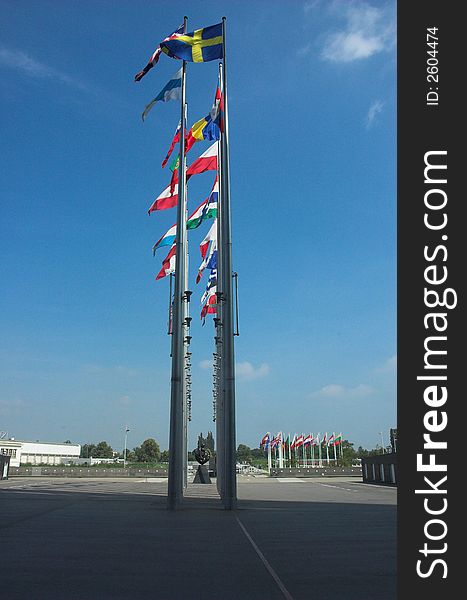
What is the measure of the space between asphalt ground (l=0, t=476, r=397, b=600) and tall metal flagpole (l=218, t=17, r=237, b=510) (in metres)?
1.88

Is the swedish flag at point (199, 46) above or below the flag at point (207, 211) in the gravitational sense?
above

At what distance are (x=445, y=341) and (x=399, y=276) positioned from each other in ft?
1.95

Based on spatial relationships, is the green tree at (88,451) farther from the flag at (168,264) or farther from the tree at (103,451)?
the flag at (168,264)

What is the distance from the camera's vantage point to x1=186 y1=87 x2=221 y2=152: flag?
68.1 ft

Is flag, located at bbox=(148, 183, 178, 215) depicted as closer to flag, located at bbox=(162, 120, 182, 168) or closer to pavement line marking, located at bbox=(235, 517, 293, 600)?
flag, located at bbox=(162, 120, 182, 168)

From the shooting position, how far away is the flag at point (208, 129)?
20766 mm

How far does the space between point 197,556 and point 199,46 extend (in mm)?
16675

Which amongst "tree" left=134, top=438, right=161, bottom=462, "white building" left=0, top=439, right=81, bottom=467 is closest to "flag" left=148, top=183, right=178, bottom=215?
"white building" left=0, top=439, right=81, bottom=467

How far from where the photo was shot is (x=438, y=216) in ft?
15.8

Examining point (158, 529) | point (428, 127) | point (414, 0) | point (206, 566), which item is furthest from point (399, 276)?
point (158, 529)

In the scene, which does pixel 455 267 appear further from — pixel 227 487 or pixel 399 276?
pixel 227 487

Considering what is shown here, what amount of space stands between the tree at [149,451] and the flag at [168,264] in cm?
11198

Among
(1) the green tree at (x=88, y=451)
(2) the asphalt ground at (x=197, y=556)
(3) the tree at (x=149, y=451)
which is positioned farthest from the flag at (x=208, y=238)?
(1) the green tree at (x=88, y=451)

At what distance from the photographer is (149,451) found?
13500cm
